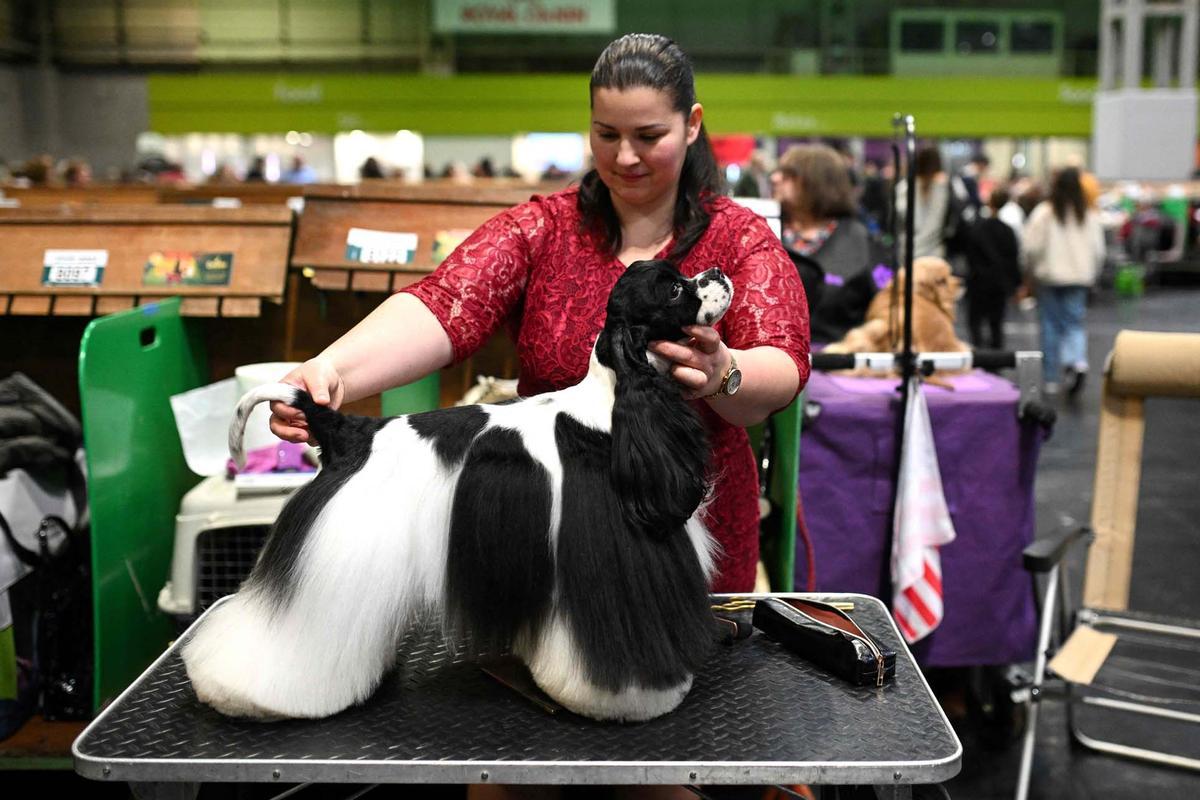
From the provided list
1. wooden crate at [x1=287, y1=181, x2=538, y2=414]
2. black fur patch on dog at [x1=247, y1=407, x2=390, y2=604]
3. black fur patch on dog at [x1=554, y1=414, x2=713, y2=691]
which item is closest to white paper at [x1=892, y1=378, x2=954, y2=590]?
wooden crate at [x1=287, y1=181, x2=538, y2=414]

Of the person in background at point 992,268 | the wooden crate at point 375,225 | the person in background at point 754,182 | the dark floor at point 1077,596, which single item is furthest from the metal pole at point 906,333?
the person in background at point 992,268

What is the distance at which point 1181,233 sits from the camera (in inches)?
571

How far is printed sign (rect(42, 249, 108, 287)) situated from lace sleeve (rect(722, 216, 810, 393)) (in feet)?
6.10

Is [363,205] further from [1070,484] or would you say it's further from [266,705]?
[1070,484]

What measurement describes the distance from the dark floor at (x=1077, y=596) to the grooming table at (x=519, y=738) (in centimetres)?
64

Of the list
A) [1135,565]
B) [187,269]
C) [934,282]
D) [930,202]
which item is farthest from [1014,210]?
[187,269]

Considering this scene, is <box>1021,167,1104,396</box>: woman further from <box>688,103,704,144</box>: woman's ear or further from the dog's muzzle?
the dog's muzzle

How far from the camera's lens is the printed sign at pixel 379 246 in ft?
9.05

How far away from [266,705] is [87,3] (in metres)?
18.2

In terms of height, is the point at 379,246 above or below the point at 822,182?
below

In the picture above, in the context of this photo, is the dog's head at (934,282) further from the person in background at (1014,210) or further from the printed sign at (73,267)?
the person in background at (1014,210)

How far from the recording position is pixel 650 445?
3.85 feet

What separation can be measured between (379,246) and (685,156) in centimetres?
134

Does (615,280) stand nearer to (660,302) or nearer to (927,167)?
(660,302)
